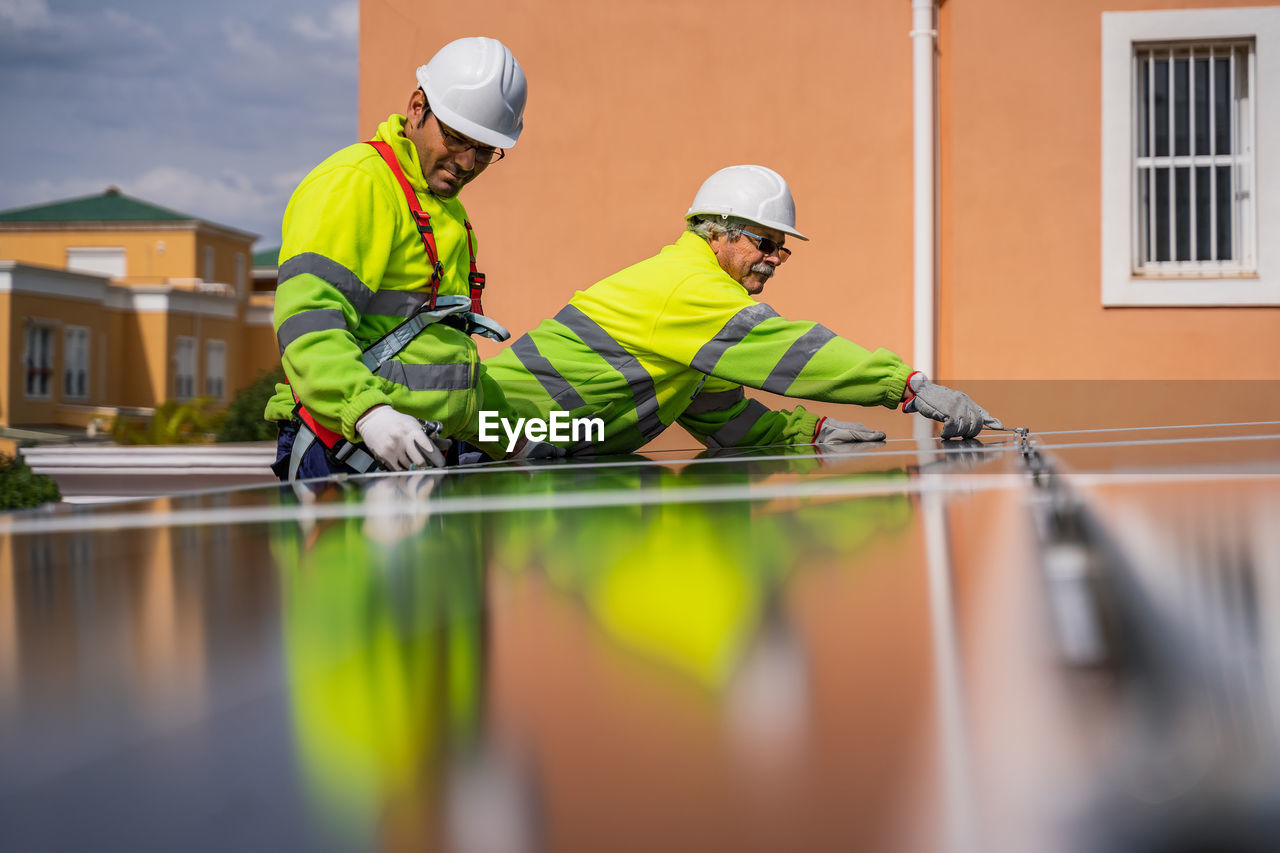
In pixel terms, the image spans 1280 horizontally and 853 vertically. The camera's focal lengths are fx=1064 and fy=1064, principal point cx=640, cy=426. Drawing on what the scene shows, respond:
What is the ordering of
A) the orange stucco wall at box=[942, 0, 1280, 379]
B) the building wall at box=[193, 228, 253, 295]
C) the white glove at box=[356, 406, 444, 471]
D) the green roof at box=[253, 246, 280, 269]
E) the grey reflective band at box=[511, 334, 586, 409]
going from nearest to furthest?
the white glove at box=[356, 406, 444, 471] → the grey reflective band at box=[511, 334, 586, 409] → the orange stucco wall at box=[942, 0, 1280, 379] → the building wall at box=[193, 228, 253, 295] → the green roof at box=[253, 246, 280, 269]

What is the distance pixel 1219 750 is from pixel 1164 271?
242 inches

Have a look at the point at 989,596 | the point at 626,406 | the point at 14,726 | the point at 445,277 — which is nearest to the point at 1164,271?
the point at 626,406

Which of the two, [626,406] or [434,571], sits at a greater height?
[626,406]

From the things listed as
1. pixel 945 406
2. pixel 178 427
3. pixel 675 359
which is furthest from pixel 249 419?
pixel 945 406

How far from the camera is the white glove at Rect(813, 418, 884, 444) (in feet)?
10.3

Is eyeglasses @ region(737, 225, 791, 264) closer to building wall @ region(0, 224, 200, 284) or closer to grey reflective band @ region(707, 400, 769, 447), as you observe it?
grey reflective band @ region(707, 400, 769, 447)

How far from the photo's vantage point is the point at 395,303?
237cm

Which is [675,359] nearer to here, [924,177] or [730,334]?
[730,334]

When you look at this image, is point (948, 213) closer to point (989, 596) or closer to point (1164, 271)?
point (1164, 271)

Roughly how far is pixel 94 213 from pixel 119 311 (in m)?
6.65

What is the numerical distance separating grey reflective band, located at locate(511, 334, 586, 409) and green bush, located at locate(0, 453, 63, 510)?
594 cm

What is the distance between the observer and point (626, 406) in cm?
301

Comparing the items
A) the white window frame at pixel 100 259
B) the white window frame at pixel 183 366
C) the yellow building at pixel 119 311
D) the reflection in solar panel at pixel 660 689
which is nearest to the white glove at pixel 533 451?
the reflection in solar panel at pixel 660 689

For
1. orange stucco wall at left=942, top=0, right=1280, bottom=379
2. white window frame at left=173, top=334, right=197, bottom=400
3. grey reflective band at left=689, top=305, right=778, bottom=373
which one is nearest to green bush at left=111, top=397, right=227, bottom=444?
orange stucco wall at left=942, top=0, right=1280, bottom=379
